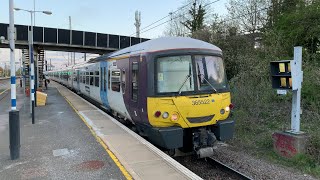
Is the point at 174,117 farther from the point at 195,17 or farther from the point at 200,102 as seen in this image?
the point at 195,17

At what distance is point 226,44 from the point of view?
67.9 feet

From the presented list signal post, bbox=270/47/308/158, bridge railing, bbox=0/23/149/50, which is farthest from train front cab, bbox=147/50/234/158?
bridge railing, bbox=0/23/149/50

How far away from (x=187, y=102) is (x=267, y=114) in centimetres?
610

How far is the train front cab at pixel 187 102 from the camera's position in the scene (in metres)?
7.46

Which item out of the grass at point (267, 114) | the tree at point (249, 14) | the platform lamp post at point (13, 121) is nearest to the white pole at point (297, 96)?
the grass at point (267, 114)

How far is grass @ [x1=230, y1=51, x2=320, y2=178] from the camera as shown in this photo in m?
8.59

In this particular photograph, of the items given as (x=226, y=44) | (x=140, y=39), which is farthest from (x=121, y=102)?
(x=140, y=39)

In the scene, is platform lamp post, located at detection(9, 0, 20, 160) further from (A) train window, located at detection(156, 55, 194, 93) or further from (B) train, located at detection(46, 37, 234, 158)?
(A) train window, located at detection(156, 55, 194, 93)

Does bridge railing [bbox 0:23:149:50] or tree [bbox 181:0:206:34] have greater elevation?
tree [bbox 181:0:206:34]

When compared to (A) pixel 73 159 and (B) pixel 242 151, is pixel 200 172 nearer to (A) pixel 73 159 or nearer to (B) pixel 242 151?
(B) pixel 242 151

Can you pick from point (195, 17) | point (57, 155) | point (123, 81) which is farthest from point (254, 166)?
point (195, 17)

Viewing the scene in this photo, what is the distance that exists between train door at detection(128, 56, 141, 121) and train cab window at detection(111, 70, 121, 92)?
1498 mm

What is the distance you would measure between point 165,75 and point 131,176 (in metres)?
2.65

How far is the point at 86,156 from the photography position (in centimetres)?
737
